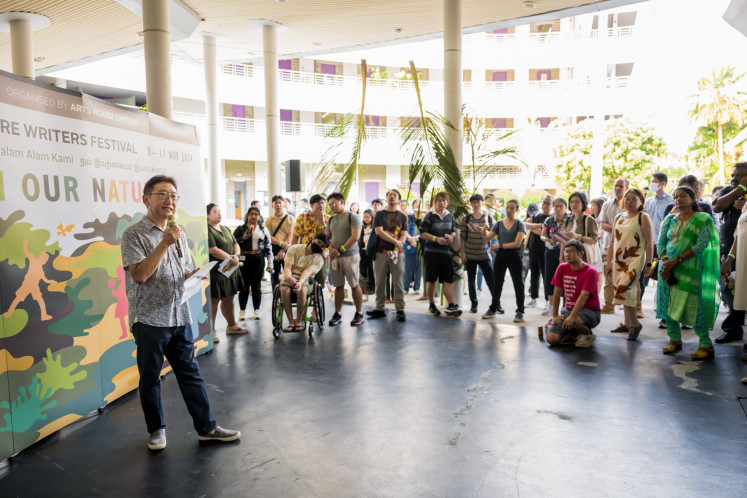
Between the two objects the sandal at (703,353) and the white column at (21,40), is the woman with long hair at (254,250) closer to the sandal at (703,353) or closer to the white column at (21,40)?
the sandal at (703,353)

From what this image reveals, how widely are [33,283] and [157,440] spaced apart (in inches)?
46.9

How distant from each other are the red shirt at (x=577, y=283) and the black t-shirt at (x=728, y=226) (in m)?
1.47

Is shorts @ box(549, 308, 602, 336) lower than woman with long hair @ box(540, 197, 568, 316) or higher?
lower

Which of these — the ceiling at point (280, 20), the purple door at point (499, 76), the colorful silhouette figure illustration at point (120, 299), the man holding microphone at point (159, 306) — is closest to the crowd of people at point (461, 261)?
the man holding microphone at point (159, 306)

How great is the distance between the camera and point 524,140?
27.1 meters

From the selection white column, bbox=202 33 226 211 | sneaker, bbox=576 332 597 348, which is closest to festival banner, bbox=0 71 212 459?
sneaker, bbox=576 332 597 348

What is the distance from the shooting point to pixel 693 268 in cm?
498

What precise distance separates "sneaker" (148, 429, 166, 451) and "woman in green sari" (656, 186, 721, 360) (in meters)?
4.41

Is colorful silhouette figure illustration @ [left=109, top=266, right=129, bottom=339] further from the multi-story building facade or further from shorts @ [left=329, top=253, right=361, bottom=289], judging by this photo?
the multi-story building facade

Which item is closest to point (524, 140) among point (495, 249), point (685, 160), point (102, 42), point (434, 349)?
point (685, 160)

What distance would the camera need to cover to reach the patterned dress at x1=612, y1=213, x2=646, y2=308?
18.7 ft

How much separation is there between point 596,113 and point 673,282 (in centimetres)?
1299

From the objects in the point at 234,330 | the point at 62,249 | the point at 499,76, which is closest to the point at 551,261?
the point at 234,330

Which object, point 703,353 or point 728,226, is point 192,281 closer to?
point 703,353
